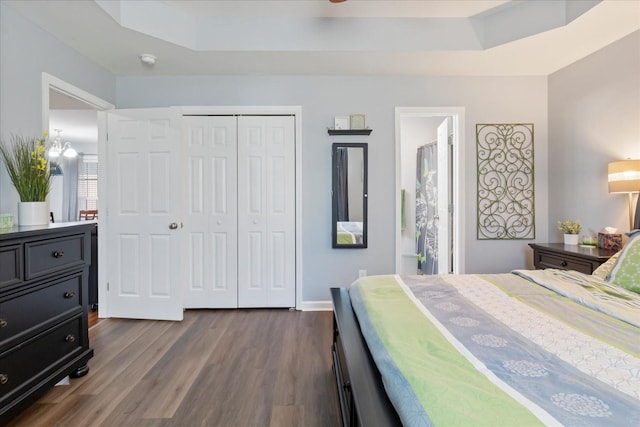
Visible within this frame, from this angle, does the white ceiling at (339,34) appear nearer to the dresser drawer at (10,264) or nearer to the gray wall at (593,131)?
the gray wall at (593,131)

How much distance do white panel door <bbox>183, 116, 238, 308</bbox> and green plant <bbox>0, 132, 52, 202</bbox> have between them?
1.35m

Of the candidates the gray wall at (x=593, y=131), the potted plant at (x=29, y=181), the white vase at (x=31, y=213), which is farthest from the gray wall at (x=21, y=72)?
the gray wall at (x=593, y=131)

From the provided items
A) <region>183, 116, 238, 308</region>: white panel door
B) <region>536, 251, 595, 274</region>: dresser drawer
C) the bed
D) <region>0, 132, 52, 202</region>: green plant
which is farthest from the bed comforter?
<region>0, 132, 52, 202</region>: green plant

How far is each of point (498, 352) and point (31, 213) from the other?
2.67 m

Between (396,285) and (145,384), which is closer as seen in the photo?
(396,285)

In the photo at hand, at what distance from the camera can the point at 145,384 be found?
2107mm

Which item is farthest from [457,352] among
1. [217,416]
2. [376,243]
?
[376,243]

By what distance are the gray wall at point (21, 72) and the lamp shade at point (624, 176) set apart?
14.7 ft

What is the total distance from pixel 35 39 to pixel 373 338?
319 centimetres

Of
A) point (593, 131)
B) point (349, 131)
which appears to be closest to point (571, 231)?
point (593, 131)

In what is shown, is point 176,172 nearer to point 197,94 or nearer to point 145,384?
point 197,94

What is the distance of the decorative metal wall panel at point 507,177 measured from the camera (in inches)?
137

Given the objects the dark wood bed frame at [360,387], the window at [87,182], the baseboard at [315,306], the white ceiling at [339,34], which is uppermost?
the white ceiling at [339,34]

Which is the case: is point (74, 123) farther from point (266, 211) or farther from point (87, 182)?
point (266, 211)
